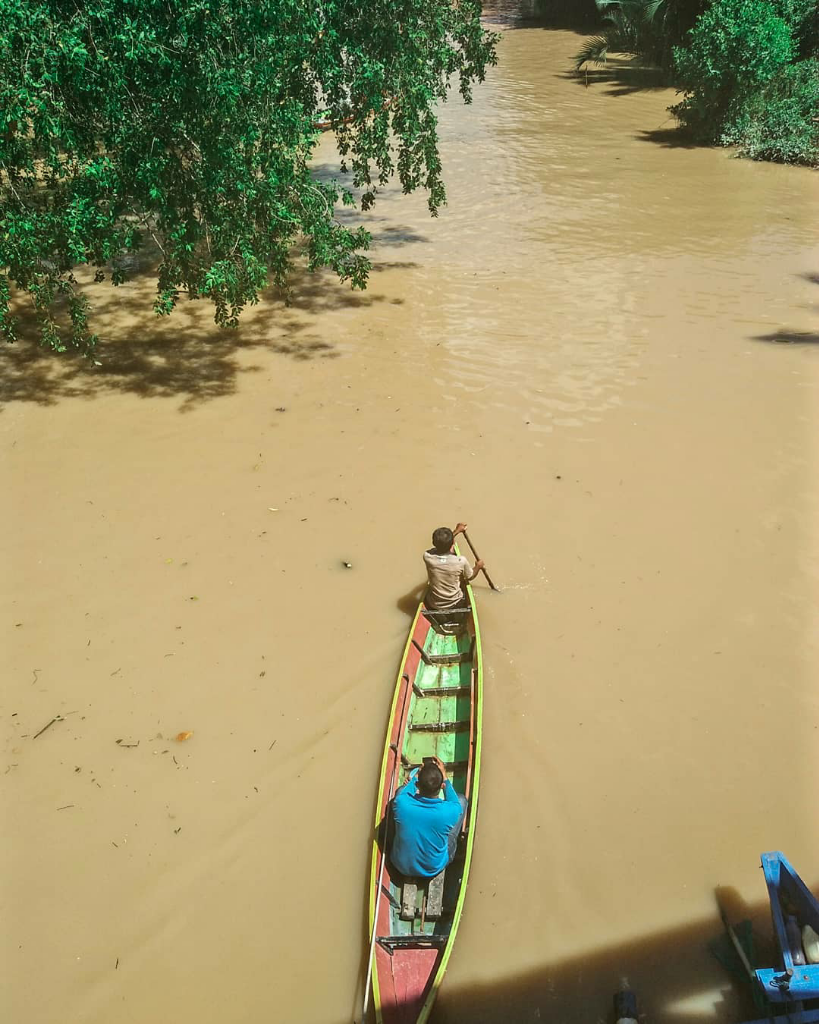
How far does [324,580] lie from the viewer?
7.88m

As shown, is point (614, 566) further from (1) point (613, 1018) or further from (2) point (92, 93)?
(2) point (92, 93)

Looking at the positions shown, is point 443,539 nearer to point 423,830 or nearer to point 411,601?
point 411,601

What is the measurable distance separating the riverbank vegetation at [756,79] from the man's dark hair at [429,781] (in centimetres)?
1773

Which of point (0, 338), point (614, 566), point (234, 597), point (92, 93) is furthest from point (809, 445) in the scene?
point (0, 338)

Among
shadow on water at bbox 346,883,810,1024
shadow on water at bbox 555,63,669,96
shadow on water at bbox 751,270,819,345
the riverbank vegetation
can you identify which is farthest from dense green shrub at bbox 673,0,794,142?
shadow on water at bbox 346,883,810,1024

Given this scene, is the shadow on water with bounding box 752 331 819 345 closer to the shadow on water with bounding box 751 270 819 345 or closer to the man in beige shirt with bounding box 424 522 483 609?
the shadow on water with bounding box 751 270 819 345

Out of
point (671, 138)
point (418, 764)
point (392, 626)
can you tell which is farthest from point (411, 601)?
point (671, 138)

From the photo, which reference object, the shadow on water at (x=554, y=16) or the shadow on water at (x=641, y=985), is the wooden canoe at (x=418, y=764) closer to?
the shadow on water at (x=641, y=985)

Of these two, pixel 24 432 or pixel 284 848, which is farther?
pixel 24 432

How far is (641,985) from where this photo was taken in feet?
16.0

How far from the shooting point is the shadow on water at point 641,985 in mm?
4727

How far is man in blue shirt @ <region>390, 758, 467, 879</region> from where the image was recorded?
16.4 feet

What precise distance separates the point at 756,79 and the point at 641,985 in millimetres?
18750

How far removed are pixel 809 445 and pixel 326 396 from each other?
544 centimetres
